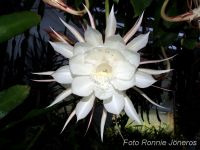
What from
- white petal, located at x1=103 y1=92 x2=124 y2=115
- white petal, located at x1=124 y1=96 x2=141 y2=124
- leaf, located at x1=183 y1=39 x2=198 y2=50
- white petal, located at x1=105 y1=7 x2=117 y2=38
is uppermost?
white petal, located at x1=105 y1=7 x2=117 y2=38

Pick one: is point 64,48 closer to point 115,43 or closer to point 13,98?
point 115,43

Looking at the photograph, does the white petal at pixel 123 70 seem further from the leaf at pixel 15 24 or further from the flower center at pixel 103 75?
the leaf at pixel 15 24

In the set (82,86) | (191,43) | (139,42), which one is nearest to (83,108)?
(82,86)

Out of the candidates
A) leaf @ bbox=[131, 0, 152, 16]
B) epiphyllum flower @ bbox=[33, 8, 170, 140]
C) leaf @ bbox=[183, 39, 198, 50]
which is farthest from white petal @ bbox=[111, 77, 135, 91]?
leaf @ bbox=[183, 39, 198, 50]

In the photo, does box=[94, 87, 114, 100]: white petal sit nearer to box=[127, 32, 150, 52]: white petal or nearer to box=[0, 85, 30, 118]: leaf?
box=[127, 32, 150, 52]: white petal

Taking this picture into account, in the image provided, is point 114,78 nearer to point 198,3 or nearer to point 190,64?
point 198,3

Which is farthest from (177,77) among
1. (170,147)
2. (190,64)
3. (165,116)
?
(165,116)

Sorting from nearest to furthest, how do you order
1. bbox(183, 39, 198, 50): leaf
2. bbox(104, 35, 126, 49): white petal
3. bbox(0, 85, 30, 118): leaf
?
1. bbox(104, 35, 126, 49): white petal
2. bbox(0, 85, 30, 118): leaf
3. bbox(183, 39, 198, 50): leaf
